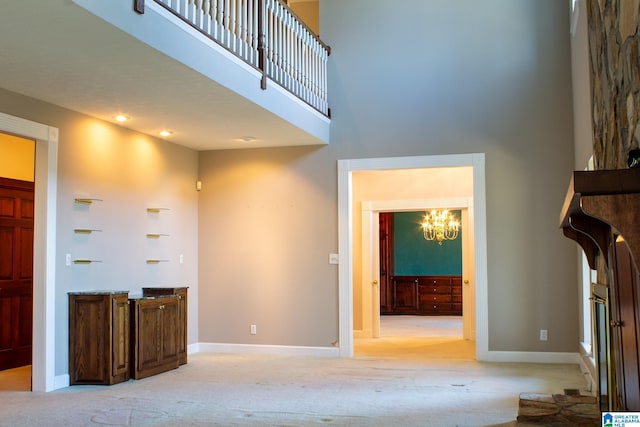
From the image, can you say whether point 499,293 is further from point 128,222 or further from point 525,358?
point 128,222

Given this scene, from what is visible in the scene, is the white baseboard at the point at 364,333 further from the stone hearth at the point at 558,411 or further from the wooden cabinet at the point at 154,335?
the stone hearth at the point at 558,411

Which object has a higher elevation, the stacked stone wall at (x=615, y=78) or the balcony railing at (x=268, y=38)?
the balcony railing at (x=268, y=38)

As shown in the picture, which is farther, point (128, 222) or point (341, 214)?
point (341, 214)

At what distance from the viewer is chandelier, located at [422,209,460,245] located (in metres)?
13.6

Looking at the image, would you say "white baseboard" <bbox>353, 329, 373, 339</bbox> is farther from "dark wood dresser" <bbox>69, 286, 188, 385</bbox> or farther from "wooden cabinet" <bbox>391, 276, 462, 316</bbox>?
"wooden cabinet" <bbox>391, 276, 462, 316</bbox>

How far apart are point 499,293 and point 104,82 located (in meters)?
4.70

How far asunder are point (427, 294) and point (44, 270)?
10130 millimetres

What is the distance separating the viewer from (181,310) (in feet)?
23.0

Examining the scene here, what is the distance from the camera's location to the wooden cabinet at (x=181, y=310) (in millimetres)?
6945

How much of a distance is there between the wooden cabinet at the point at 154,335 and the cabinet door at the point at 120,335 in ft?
0.26

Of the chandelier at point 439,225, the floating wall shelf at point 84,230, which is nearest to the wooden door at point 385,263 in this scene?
the chandelier at point 439,225

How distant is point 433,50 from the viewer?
7734mm

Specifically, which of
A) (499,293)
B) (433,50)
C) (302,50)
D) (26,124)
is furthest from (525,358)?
(26,124)

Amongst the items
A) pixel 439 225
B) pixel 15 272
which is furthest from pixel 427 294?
pixel 15 272
